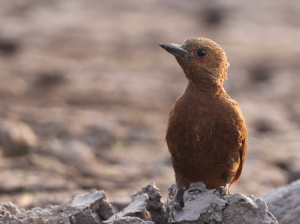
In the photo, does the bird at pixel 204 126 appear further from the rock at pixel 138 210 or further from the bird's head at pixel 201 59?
the rock at pixel 138 210

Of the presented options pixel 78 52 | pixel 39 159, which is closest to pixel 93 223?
pixel 39 159

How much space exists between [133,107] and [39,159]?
3537 mm

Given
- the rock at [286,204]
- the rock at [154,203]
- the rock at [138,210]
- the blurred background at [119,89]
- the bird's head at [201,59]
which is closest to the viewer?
the rock at [138,210]

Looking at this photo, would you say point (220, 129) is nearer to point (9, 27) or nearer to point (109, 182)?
point (109, 182)

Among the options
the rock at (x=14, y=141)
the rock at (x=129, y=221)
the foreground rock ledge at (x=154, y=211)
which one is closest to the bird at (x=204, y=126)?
the foreground rock ledge at (x=154, y=211)

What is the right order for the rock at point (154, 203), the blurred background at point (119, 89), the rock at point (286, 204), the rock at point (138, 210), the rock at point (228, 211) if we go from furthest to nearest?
the blurred background at point (119, 89), the rock at point (286, 204), the rock at point (154, 203), the rock at point (138, 210), the rock at point (228, 211)

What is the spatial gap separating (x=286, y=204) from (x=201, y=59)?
197 cm

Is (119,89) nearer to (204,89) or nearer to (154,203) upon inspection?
(154,203)

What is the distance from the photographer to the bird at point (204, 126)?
12.5 ft

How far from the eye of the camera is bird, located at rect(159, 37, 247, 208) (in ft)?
12.5

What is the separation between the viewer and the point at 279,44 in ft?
45.6

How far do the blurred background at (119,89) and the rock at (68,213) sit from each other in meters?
1.28

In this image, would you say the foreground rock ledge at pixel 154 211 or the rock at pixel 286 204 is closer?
the foreground rock ledge at pixel 154 211

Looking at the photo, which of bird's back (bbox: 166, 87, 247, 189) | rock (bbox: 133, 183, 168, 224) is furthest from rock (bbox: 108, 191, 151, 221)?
bird's back (bbox: 166, 87, 247, 189)
